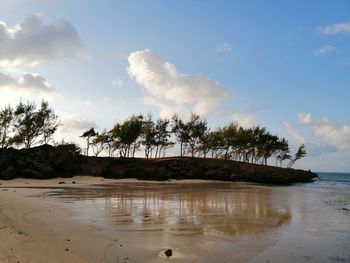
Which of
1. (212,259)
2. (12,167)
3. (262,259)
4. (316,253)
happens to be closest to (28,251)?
(212,259)

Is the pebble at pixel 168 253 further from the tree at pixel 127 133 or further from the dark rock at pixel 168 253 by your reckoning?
the tree at pixel 127 133

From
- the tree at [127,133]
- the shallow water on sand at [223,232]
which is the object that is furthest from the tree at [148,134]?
the shallow water on sand at [223,232]

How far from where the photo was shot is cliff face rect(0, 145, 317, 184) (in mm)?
54938

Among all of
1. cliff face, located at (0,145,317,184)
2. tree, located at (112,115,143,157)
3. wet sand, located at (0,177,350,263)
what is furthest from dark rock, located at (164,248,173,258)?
tree, located at (112,115,143,157)

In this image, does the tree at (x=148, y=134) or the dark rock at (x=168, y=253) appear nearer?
the dark rock at (x=168, y=253)

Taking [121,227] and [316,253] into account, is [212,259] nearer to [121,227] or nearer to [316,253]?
[316,253]

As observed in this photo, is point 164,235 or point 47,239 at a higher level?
point 47,239

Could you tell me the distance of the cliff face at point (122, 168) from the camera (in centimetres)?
5494

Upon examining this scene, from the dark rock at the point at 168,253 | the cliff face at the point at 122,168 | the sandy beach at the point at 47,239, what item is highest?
the cliff face at the point at 122,168

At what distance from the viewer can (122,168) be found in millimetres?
70438

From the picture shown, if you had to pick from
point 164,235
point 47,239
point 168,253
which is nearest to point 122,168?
point 164,235

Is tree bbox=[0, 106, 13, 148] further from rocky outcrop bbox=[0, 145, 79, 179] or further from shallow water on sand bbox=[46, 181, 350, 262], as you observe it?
shallow water on sand bbox=[46, 181, 350, 262]

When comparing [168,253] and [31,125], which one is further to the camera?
[31,125]

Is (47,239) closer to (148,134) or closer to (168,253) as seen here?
(168,253)
